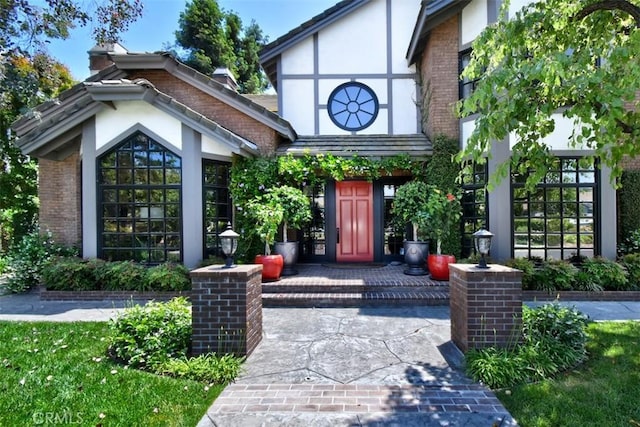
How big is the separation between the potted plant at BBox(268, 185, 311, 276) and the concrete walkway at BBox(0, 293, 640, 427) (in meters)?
2.13

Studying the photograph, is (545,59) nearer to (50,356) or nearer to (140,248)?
(50,356)

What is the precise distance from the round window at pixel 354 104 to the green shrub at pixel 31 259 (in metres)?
8.16

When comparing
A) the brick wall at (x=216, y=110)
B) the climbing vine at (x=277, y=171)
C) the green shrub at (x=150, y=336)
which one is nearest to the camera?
the green shrub at (x=150, y=336)

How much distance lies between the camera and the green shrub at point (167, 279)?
24.0 ft

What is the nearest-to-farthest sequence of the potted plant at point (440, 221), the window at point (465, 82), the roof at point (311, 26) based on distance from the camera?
1. the potted plant at point (440, 221)
2. the window at point (465, 82)
3. the roof at point (311, 26)

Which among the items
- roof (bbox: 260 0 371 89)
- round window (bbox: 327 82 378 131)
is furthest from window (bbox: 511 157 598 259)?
roof (bbox: 260 0 371 89)

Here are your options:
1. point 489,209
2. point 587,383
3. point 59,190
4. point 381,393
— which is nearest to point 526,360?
point 587,383

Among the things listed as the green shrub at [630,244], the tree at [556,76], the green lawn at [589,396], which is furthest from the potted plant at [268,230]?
the green shrub at [630,244]

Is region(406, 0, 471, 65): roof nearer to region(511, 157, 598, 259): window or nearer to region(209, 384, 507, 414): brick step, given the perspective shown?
region(511, 157, 598, 259): window

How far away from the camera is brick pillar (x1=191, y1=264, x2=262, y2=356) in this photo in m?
4.21

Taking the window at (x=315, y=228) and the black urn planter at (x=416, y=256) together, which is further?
the window at (x=315, y=228)

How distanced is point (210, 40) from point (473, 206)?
2280cm

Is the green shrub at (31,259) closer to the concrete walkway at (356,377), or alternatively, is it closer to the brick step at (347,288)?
the concrete walkway at (356,377)

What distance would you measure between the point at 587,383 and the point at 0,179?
15774 millimetres
